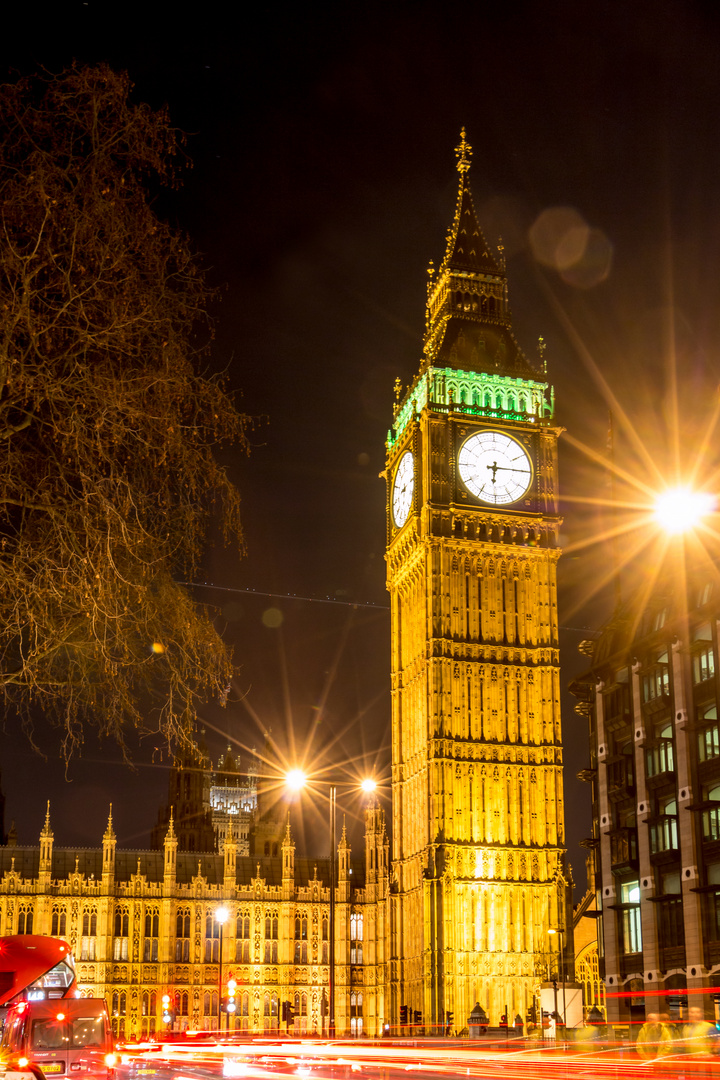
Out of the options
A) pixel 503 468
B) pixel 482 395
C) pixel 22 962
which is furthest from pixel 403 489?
pixel 22 962

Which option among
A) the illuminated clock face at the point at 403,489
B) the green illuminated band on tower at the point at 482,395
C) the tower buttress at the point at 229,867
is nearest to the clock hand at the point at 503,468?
the green illuminated band on tower at the point at 482,395

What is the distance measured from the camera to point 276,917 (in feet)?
289

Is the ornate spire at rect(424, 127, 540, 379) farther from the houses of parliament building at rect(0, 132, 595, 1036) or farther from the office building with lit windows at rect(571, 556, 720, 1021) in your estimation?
the office building with lit windows at rect(571, 556, 720, 1021)

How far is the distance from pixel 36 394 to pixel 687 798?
40.5 meters

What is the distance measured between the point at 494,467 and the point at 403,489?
7512 mm

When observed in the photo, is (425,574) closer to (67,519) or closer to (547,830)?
(547,830)

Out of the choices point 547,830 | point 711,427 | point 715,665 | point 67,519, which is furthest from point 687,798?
point 67,519

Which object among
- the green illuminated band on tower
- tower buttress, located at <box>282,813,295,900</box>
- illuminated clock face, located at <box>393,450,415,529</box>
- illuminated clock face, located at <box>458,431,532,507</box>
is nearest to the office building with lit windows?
illuminated clock face, located at <box>458,431,532,507</box>

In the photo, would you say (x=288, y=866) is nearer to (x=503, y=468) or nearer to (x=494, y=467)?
(x=494, y=467)

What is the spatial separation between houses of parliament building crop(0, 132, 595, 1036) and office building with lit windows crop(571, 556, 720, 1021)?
56.9 feet

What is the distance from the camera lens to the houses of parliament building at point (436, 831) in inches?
2872

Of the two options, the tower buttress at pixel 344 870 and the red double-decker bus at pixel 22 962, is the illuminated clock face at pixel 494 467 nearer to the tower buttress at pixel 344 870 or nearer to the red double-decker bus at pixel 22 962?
the tower buttress at pixel 344 870

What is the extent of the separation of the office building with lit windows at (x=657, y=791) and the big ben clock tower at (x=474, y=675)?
56.0 ft

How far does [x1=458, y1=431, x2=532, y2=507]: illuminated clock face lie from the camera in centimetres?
8062
